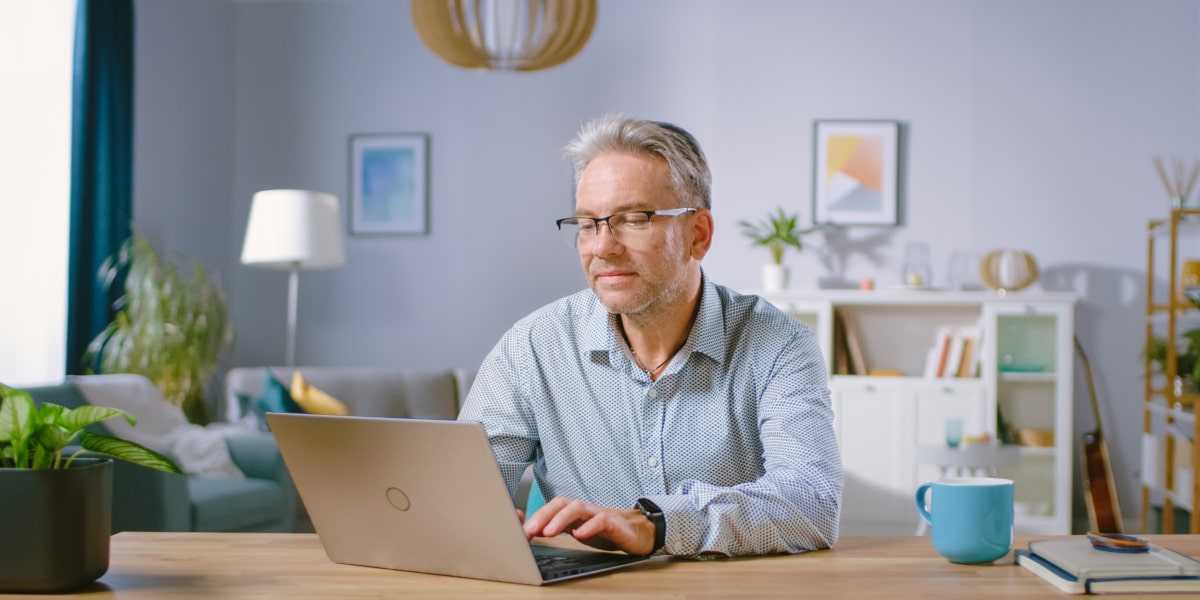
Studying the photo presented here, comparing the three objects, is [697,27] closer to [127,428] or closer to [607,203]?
[127,428]

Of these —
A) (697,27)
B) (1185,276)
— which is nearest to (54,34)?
(697,27)

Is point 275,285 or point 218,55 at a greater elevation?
point 218,55

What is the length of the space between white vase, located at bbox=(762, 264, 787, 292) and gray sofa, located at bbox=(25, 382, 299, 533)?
7.73 feet

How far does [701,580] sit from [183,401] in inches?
154

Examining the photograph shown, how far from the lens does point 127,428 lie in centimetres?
333

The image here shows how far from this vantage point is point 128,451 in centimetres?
113

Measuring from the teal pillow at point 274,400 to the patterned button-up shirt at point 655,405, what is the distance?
8.37 feet

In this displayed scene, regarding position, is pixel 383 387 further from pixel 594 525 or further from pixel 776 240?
pixel 594 525

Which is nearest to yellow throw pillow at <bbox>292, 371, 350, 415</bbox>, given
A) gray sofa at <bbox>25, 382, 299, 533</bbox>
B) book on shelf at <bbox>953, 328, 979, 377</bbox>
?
gray sofa at <bbox>25, 382, 299, 533</bbox>

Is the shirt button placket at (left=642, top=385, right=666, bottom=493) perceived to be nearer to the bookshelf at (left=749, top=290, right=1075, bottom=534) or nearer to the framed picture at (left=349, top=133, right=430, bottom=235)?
the bookshelf at (left=749, top=290, right=1075, bottom=534)

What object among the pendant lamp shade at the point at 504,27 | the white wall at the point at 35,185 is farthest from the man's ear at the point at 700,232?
the white wall at the point at 35,185

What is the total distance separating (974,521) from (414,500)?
0.62 m

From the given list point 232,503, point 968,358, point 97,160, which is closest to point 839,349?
point 968,358

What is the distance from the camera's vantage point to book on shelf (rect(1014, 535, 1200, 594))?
1101 mm
